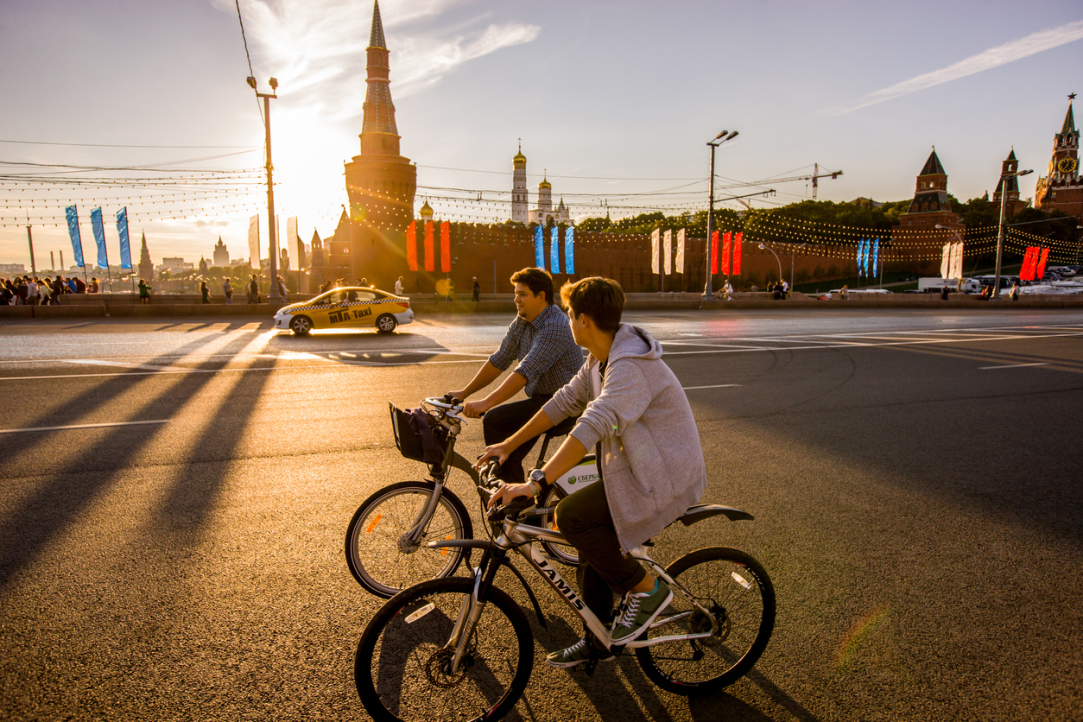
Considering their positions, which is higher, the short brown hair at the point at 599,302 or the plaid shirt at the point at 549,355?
the short brown hair at the point at 599,302

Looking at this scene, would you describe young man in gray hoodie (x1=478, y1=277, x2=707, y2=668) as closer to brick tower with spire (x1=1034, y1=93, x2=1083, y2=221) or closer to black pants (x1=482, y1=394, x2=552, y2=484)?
black pants (x1=482, y1=394, x2=552, y2=484)

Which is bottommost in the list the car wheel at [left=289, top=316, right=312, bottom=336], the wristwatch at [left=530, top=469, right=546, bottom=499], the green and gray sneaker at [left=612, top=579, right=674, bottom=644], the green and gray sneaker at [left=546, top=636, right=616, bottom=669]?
the green and gray sneaker at [left=546, top=636, right=616, bottom=669]

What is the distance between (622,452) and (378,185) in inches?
2087

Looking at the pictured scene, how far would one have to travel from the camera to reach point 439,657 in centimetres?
224

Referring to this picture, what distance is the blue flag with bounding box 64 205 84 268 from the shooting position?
1087 inches

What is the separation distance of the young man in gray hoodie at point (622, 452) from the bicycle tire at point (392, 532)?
3.52ft

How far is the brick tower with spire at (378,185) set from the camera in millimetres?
47406

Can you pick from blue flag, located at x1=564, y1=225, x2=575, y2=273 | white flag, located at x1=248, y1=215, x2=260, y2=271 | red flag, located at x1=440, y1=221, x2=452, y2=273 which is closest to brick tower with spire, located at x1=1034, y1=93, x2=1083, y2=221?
blue flag, located at x1=564, y1=225, x2=575, y2=273

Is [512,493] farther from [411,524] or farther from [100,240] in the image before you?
[100,240]

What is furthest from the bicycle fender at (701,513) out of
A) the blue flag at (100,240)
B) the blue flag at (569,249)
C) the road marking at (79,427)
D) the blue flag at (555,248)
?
the blue flag at (555,248)

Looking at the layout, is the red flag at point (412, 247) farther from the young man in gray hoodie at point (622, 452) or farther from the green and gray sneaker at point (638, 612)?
the green and gray sneaker at point (638, 612)

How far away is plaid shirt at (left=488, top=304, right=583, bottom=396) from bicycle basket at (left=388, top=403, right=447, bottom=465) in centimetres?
73

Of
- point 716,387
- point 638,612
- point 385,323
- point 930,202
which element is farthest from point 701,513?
point 930,202

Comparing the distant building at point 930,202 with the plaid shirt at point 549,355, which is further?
the distant building at point 930,202
